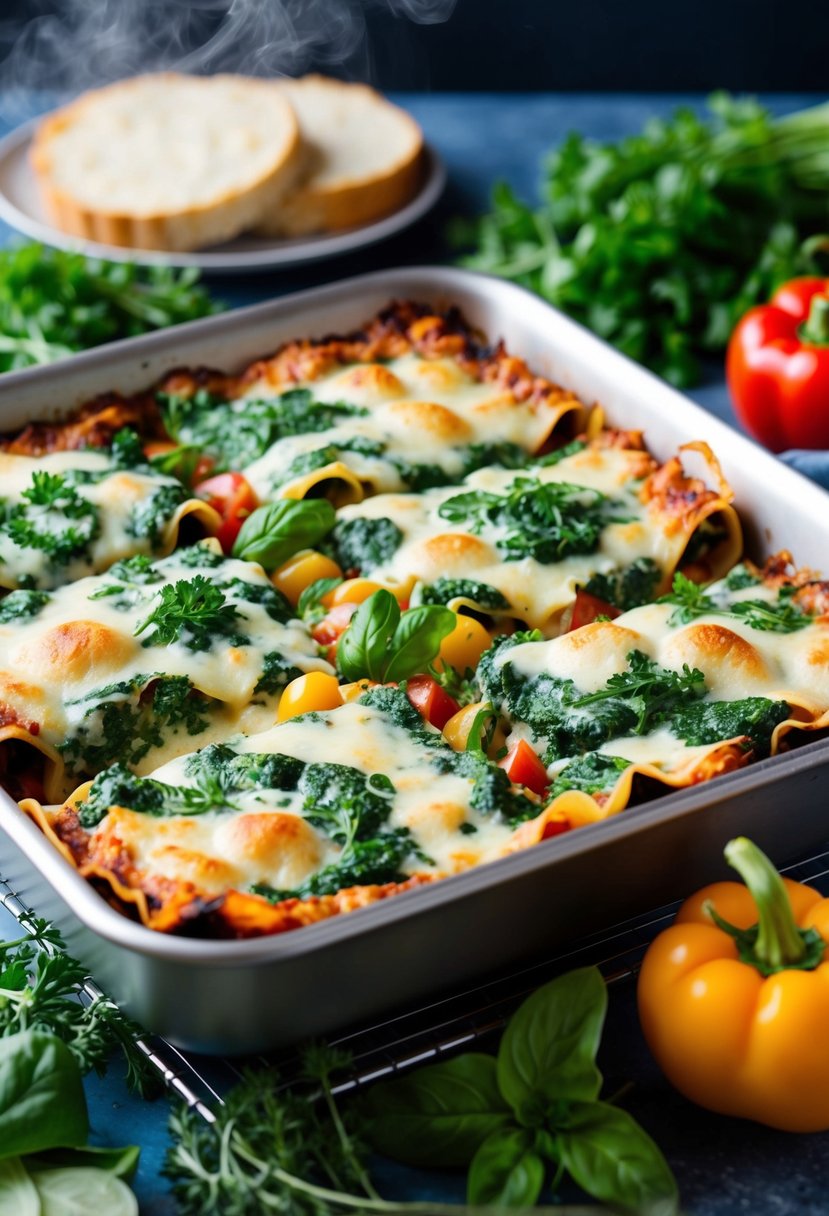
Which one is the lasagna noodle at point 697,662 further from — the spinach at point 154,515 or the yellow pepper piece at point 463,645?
the spinach at point 154,515

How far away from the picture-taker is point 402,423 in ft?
13.8

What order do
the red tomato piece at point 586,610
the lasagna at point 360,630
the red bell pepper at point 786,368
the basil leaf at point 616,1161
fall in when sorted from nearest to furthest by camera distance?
the basil leaf at point 616,1161 → the lasagna at point 360,630 → the red tomato piece at point 586,610 → the red bell pepper at point 786,368

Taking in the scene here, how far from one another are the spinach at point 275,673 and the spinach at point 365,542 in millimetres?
483

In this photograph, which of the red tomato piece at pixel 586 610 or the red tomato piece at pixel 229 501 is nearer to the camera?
the red tomato piece at pixel 586 610

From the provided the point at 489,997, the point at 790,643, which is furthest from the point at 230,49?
the point at 489,997

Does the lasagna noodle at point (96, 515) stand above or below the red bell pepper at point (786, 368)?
above

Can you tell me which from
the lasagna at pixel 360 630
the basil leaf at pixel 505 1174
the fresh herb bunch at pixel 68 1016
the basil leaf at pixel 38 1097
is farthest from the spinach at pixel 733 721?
the basil leaf at pixel 38 1097

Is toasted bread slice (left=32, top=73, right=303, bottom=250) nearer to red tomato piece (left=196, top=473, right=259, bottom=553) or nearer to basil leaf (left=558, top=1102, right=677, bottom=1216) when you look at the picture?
red tomato piece (left=196, top=473, right=259, bottom=553)

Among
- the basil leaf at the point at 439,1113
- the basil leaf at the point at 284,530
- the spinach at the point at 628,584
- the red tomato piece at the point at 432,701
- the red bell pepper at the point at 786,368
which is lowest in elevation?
the red bell pepper at the point at 786,368

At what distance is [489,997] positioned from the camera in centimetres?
294

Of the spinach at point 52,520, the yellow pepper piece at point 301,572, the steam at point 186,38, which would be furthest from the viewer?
the steam at point 186,38

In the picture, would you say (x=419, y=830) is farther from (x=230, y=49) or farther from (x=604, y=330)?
(x=230, y=49)

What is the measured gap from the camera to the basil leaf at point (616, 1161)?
2418mm

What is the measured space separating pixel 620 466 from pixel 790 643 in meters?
0.87
